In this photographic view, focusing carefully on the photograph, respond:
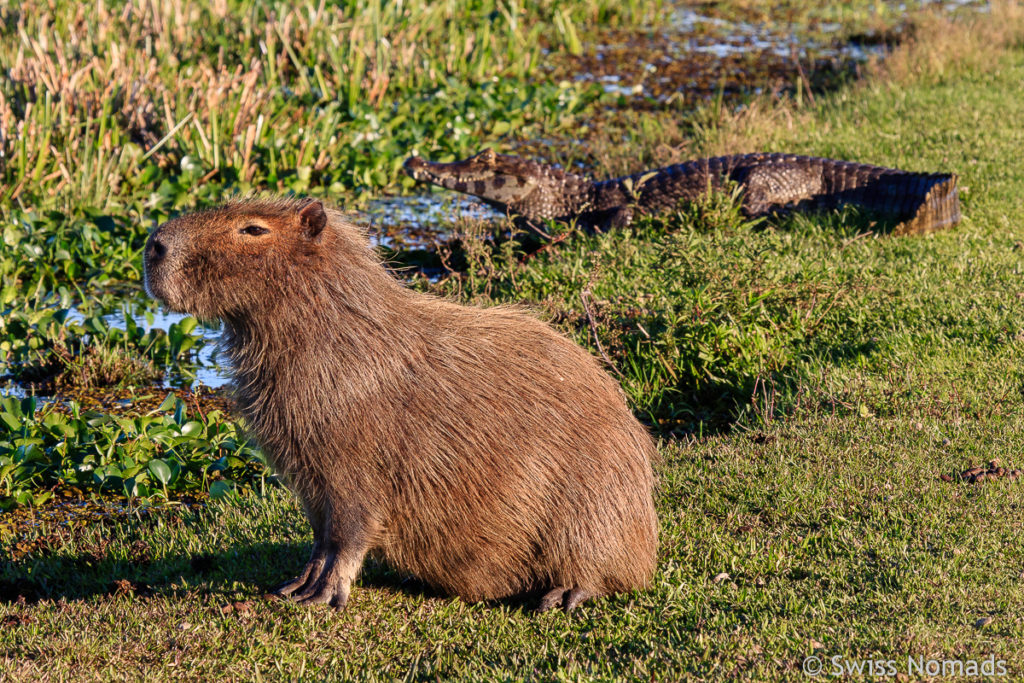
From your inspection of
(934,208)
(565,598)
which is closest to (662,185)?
(934,208)

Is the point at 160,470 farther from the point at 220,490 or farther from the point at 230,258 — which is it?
the point at 230,258

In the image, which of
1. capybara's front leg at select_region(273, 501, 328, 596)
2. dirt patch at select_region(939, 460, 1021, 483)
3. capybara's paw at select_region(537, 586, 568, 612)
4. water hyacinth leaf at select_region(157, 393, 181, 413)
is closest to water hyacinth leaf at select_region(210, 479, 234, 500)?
water hyacinth leaf at select_region(157, 393, 181, 413)

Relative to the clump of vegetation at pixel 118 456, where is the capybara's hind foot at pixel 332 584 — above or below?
above

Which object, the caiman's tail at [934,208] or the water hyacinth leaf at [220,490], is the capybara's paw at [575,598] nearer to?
the water hyacinth leaf at [220,490]

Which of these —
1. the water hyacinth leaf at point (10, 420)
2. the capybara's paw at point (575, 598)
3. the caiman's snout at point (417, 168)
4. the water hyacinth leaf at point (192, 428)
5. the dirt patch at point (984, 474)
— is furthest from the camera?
the caiman's snout at point (417, 168)

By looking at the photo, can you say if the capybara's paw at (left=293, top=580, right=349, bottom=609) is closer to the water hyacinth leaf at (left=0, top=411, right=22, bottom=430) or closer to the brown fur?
the brown fur

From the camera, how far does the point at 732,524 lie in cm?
397

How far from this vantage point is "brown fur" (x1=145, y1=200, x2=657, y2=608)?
323 centimetres

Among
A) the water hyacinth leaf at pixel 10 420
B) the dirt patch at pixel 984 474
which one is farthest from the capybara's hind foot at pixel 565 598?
the water hyacinth leaf at pixel 10 420

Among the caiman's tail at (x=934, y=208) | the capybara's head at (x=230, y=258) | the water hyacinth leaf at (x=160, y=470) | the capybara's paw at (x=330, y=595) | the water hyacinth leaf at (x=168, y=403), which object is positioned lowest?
the water hyacinth leaf at (x=160, y=470)

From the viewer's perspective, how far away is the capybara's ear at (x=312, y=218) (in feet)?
10.6

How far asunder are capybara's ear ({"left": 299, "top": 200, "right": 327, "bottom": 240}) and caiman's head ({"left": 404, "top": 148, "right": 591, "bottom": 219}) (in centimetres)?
477

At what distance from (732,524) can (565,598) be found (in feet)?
2.68

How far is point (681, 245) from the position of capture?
596 centimetres
